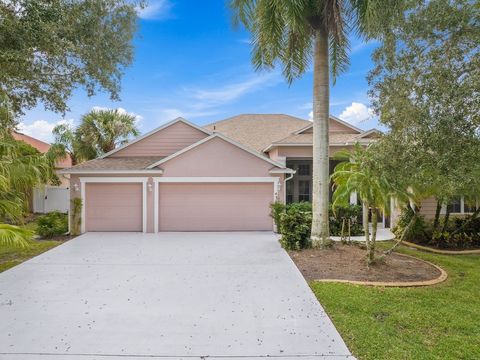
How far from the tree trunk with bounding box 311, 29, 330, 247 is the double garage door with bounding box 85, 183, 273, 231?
3996 mm

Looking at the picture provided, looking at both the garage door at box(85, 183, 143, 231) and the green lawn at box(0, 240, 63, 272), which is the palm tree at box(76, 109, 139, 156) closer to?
the garage door at box(85, 183, 143, 231)

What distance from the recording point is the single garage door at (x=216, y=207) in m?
14.3

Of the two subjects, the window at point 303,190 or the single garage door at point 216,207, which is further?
the window at point 303,190

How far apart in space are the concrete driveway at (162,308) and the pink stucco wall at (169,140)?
7335mm

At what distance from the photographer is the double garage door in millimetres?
14242

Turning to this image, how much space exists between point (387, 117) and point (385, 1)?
3209mm

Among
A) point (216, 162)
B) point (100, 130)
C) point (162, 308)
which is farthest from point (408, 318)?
point (100, 130)

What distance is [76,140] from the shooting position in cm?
2016

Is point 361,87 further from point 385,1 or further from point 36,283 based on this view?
point 36,283

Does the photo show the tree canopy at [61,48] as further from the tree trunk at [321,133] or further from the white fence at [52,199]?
the white fence at [52,199]

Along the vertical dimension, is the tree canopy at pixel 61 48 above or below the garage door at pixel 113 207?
above

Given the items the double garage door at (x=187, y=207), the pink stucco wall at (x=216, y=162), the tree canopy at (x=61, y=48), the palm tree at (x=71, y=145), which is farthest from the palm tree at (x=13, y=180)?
the palm tree at (x=71, y=145)

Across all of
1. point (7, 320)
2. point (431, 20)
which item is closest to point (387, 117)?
point (431, 20)

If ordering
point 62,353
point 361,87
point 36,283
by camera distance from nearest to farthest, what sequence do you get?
point 62,353, point 36,283, point 361,87
